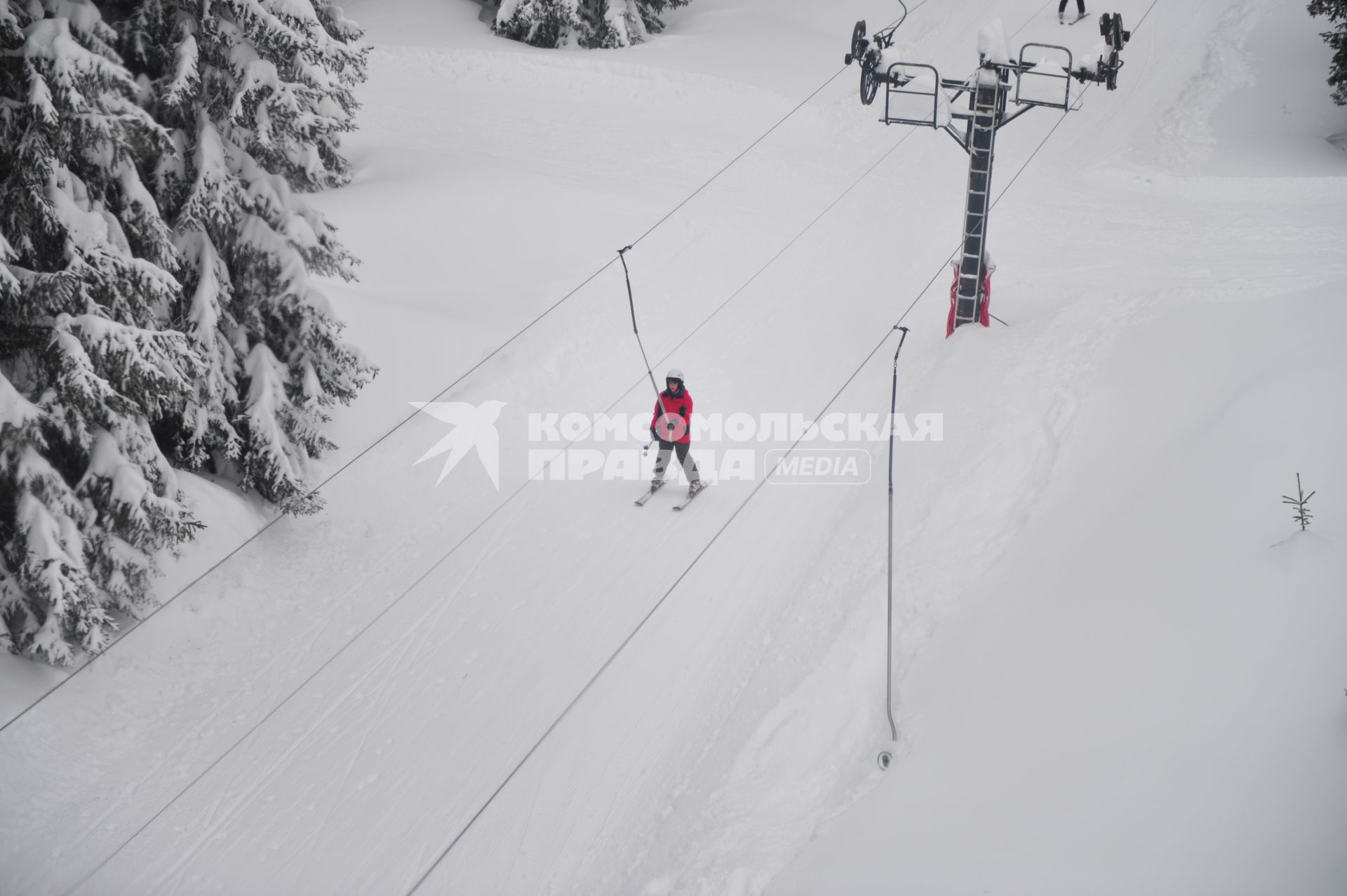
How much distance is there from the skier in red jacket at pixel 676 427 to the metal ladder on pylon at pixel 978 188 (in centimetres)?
523

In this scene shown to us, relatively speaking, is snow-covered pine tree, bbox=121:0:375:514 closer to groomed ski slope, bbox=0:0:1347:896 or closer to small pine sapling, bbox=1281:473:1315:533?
groomed ski slope, bbox=0:0:1347:896

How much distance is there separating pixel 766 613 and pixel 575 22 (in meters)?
20.2

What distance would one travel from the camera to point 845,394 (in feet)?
44.3

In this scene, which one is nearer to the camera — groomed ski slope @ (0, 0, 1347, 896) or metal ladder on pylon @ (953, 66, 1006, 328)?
groomed ski slope @ (0, 0, 1347, 896)

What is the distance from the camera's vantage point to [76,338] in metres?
8.13

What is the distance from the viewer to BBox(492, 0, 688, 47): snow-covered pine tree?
2516 centimetres

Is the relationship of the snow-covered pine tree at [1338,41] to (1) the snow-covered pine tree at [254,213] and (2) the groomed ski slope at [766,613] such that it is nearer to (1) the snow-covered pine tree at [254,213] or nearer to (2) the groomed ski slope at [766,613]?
(2) the groomed ski slope at [766,613]

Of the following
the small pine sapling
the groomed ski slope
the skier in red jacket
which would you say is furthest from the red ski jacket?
the small pine sapling

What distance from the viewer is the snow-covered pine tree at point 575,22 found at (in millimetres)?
25156

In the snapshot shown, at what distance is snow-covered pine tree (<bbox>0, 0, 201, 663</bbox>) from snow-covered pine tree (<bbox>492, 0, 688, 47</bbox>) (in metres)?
18.1

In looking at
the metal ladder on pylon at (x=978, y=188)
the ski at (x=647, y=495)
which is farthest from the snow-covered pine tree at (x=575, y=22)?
the ski at (x=647, y=495)

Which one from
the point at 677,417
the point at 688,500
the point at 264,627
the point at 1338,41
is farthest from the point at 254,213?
the point at 1338,41

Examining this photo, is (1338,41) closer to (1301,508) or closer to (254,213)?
(1301,508)

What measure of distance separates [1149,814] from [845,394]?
319 inches
